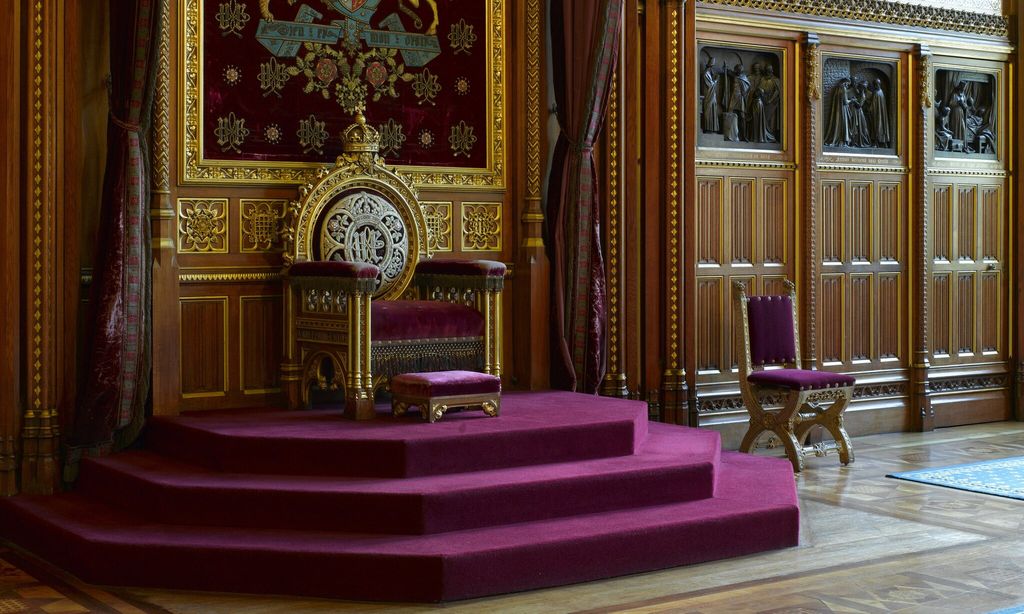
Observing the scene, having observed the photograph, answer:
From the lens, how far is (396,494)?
15.6 ft

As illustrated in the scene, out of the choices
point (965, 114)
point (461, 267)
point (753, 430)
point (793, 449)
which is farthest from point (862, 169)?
point (461, 267)

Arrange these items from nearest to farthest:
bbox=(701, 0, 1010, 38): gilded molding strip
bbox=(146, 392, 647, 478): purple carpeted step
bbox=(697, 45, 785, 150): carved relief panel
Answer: bbox=(146, 392, 647, 478): purple carpeted step, bbox=(697, 45, 785, 150): carved relief panel, bbox=(701, 0, 1010, 38): gilded molding strip

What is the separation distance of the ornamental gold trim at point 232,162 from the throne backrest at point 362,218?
5.5 inches

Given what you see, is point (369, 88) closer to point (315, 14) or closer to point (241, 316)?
point (315, 14)

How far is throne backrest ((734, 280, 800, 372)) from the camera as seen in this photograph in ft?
23.7

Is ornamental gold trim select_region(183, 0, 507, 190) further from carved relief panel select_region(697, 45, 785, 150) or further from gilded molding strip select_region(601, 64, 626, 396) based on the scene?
carved relief panel select_region(697, 45, 785, 150)

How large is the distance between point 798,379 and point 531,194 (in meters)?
1.72

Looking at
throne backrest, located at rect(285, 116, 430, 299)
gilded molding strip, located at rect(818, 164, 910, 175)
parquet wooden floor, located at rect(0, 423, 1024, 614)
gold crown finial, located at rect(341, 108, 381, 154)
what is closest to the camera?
parquet wooden floor, located at rect(0, 423, 1024, 614)

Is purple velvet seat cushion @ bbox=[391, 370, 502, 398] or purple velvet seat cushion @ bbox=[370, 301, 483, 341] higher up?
purple velvet seat cushion @ bbox=[370, 301, 483, 341]

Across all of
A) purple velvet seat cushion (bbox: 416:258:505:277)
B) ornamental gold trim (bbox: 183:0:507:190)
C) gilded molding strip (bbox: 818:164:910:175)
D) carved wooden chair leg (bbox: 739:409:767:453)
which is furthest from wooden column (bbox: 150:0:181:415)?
gilded molding strip (bbox: 818:164:910:175)

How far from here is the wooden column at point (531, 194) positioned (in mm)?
7070

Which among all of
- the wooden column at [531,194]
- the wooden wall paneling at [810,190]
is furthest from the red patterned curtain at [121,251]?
the wooden wall paneling at [810,190]

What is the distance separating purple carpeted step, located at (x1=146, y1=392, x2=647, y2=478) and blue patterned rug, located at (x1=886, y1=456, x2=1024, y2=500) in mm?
1687

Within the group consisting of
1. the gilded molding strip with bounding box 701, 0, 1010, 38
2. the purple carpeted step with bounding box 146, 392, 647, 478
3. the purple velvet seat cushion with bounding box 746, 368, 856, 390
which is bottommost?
the purple carpeted step with bounding box 146, 392, 647, 478
